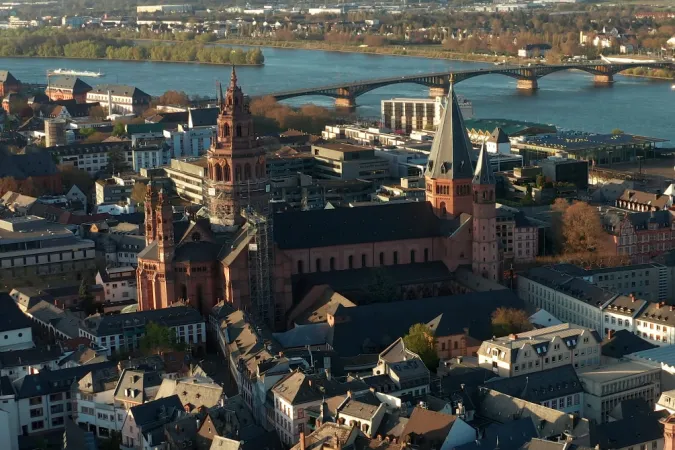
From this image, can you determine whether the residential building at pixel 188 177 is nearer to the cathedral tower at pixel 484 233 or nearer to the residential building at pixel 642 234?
the cathedral tower at pixel 484 233

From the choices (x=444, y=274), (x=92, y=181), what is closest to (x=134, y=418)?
(x=444, y=274)

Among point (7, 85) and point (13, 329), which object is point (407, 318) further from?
point (7, 85)

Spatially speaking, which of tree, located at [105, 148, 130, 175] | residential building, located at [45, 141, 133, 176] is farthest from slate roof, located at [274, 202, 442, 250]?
residential building, located at [45, 141, 133, 176]

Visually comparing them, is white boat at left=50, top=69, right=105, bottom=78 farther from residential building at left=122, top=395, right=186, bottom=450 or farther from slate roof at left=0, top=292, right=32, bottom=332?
residential building at left=122, top=395, right=186, bottom=450

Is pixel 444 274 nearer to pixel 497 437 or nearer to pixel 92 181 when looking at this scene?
pixel 497 437

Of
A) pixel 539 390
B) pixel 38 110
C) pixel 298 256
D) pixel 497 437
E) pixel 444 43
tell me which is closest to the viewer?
pixel 497 437

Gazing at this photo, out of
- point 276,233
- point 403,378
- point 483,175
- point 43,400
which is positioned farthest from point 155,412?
point 483,175
